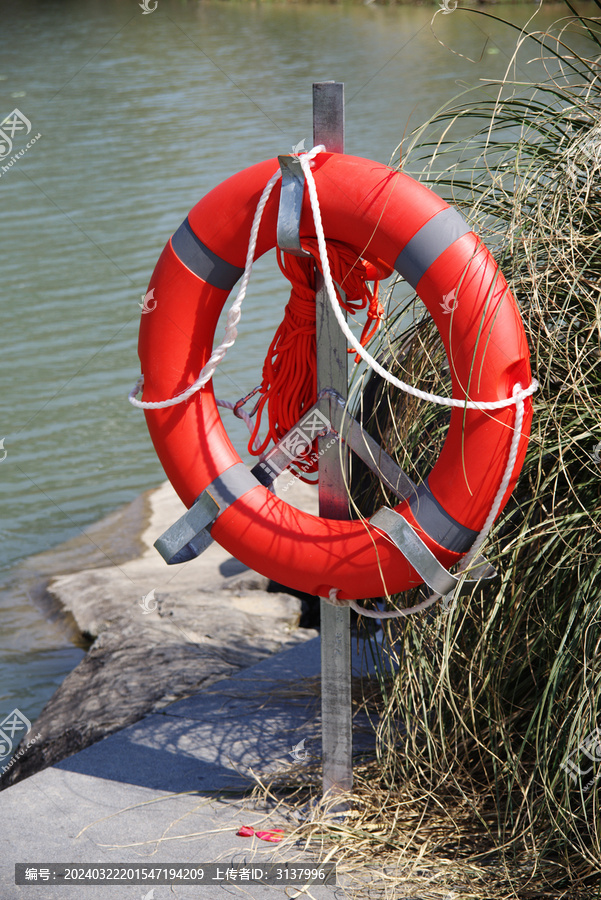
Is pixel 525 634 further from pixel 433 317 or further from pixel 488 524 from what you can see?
pixel 433 317

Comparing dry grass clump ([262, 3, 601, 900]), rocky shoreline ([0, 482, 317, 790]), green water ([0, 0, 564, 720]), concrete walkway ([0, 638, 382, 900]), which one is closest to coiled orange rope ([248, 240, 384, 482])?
dry grass clump ([262, 3, 601, 900])

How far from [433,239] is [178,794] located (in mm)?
1374

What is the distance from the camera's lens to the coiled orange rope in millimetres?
1845

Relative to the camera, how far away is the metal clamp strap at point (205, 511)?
6.23ft

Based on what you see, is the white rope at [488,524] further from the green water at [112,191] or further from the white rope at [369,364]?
the green water at [112,191]

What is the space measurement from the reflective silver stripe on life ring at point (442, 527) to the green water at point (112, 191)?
871mm

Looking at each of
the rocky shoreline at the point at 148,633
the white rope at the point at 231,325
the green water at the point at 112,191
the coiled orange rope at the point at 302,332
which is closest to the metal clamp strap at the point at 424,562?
the coiled orange rope at the point at 302,332

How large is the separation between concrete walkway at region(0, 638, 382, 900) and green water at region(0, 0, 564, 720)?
1.09 m

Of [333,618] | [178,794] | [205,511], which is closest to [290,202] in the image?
[205,511]

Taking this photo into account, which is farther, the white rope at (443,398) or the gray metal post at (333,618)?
the gray metal post at (333,618)

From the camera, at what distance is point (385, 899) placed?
5.73ft

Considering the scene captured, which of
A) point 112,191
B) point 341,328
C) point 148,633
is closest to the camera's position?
point 341,328

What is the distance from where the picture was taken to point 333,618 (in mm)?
1942

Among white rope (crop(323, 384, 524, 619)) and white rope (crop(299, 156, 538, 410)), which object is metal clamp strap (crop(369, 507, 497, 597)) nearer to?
white rope (crop(323, 384, 524, 619))
